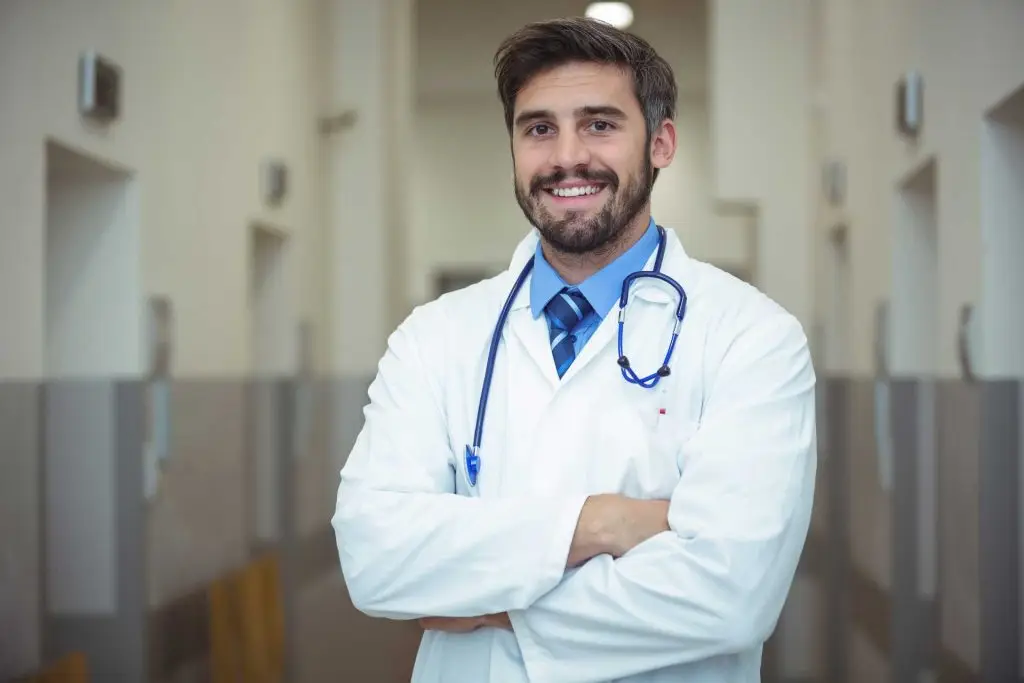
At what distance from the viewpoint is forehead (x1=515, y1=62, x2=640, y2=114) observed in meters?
1.09

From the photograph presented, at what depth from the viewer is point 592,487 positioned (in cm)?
105

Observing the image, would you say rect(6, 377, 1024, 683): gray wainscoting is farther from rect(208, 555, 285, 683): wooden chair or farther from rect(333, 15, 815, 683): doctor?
rect(333, 15, 815, 683): doctor

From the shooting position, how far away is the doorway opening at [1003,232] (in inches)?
83.4

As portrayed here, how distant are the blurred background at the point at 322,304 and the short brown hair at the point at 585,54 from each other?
1.11m

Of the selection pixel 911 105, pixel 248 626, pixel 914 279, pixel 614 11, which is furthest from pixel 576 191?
pixel 614 11

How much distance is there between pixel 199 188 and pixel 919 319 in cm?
204

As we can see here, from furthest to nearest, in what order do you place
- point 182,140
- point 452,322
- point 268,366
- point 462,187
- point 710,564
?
point 462,187
point 268,366
point 182,140
point 452,322
point 710,564

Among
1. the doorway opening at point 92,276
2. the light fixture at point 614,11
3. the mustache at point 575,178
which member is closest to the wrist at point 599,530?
the mustache at point 575,178

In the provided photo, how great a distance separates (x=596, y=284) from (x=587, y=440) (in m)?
0.17

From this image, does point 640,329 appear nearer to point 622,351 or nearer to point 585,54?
point 622,351

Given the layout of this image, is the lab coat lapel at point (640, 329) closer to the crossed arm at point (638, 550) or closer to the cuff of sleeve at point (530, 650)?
the crossed arm at point (638, 550)

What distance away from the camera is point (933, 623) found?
2674 mm

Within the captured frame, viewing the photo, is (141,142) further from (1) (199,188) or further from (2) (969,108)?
(2) (969,108)

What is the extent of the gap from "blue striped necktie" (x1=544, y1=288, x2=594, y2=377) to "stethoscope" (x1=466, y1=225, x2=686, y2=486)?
46 millimetres
